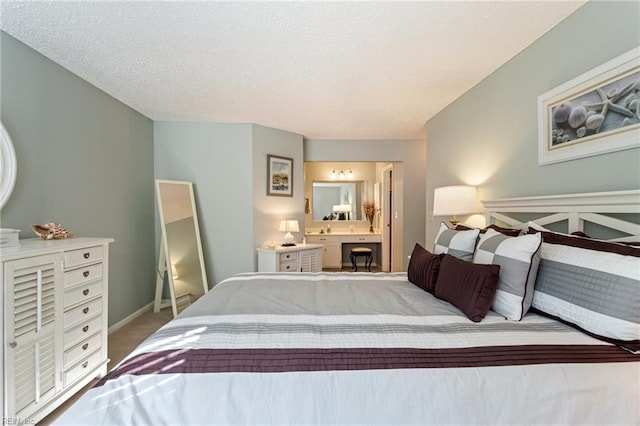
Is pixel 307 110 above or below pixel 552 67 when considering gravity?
above

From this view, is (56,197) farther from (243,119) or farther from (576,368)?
(576,368)

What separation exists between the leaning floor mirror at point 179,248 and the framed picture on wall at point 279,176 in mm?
1081

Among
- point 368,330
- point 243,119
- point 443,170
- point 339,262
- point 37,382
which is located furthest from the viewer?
point 339,262

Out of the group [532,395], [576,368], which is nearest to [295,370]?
[532,395]

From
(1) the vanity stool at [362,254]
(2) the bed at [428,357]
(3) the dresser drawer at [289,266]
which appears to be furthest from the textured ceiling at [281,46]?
(1) the vanity stool at [362,254]

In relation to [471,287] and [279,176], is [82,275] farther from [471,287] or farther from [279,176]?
[279,176]

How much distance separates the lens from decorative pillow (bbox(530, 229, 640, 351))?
1041 mm

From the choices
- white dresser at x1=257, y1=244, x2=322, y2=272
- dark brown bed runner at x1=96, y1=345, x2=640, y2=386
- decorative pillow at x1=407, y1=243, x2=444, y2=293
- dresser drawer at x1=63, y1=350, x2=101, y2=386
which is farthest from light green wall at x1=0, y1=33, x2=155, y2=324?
decorative pillow at x1=407, y1=243, x2=444, y2=293

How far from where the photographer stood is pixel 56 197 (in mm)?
2320

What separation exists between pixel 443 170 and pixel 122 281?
12.8ft

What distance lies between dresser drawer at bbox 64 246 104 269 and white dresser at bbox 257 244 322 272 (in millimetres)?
1957

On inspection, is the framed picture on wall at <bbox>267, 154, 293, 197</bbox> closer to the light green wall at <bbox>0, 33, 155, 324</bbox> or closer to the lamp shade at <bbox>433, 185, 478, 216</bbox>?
the light green wall at <bbox>0, 33, 155, 324</bbox>

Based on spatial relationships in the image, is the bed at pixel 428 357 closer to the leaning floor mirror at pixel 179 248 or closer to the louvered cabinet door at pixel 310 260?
the leaning floor mirror at pixel 179 248

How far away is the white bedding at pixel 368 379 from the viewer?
0.90 meters
